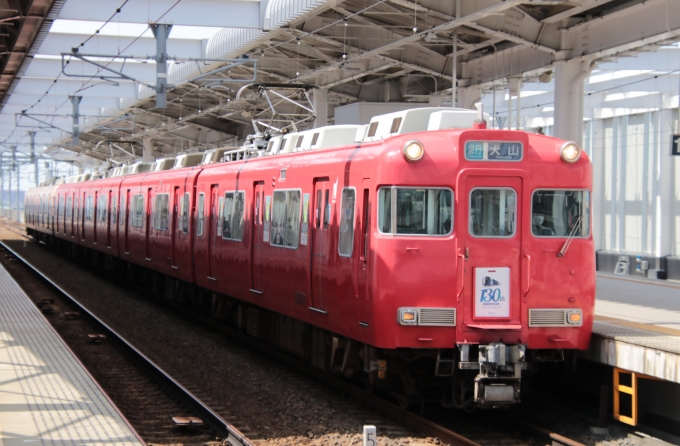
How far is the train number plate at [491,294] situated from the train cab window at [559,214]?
2.05 ft

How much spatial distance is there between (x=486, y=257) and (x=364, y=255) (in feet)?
4.03

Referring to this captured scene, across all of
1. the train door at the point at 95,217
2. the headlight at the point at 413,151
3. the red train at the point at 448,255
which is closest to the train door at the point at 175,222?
the red train at the point at 448,255

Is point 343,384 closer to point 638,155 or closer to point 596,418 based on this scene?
point 596,418

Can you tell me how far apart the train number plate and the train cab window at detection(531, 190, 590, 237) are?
24.6 inches

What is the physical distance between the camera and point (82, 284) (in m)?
23.8

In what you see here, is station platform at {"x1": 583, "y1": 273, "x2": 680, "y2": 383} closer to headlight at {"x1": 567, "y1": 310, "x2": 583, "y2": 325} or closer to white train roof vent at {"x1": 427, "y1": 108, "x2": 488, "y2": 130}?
Result: headlight at {"x1": 567, "y1": 310, "x2": 583, "y2": 325}

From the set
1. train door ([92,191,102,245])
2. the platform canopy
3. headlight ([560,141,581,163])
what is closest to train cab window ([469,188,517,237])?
headlight ([560,141,581,163])

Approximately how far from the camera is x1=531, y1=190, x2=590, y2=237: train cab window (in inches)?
346

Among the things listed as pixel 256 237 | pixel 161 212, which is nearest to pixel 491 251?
pixel 256 237

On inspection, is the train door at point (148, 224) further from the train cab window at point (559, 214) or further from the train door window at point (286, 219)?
the train cab window at point (559, 214)

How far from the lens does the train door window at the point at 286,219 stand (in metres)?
11.1

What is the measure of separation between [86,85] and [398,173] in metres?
23.8

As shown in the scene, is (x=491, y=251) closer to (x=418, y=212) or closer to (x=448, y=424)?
(x=418, y=212)


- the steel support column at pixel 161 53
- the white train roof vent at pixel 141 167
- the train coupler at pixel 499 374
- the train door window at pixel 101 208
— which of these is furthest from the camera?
the train door window at pixel 101 208
